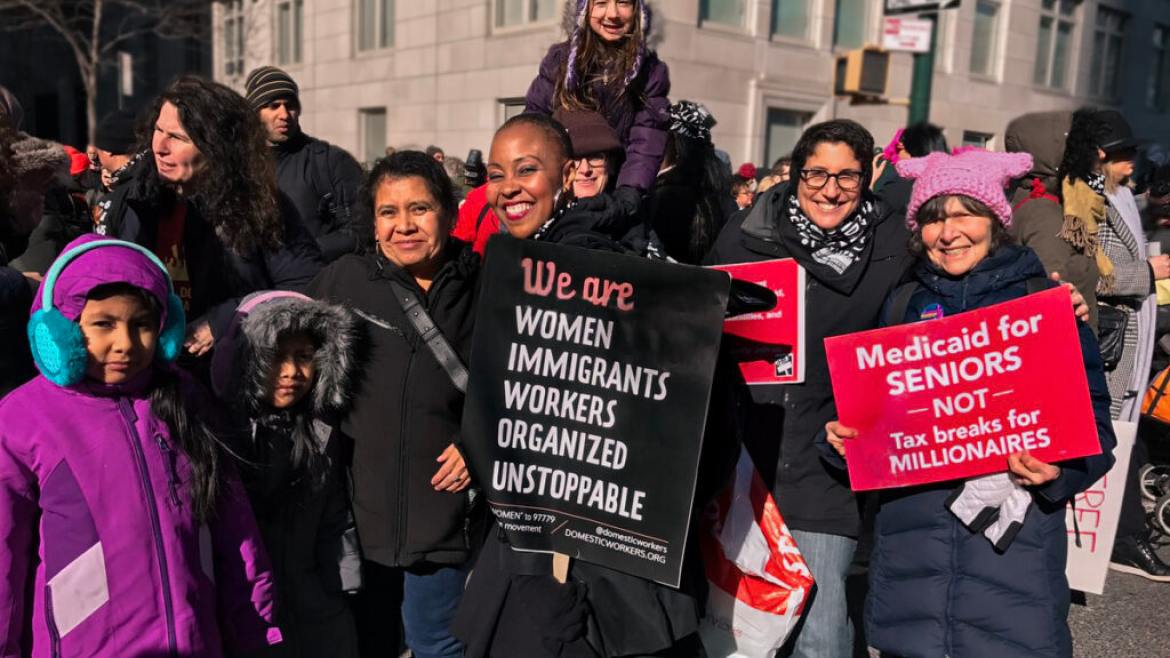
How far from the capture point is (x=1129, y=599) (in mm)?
4668

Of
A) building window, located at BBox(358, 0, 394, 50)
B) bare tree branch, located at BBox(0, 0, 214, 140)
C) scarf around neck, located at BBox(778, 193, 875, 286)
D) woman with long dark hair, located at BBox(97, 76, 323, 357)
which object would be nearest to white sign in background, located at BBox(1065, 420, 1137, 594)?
scarf around neck, located at BBox(778, 193, 875, 286)

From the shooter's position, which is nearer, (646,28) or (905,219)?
(905,219)

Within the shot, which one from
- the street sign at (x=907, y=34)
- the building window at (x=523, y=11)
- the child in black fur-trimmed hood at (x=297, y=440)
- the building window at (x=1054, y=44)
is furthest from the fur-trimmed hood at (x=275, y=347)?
the building window at (x=1054, y=44)

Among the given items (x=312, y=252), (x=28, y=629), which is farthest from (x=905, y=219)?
(x=28, y=629)

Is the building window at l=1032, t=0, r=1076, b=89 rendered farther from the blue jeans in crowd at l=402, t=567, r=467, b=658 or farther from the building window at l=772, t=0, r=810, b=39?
the blue jeans in crowd at l=402, t=567, r=467, b=658

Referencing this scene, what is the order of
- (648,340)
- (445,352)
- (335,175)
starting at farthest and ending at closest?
(335,175)
(445,352)
(648,340)

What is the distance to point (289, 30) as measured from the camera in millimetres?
23578

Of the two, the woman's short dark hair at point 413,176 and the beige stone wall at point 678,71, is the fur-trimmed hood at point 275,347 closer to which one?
the woman's short dark hair at point 413,176

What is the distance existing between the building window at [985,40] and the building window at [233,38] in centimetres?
1895

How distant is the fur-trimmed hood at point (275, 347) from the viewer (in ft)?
8.74

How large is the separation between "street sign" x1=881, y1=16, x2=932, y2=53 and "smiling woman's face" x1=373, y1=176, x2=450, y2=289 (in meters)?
8.06

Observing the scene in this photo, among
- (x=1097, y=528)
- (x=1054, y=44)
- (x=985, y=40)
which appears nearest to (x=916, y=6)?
(x=1097, y=528)

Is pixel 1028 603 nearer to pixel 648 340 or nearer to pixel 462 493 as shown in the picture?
pixel 648 340

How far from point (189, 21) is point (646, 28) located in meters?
27.7
